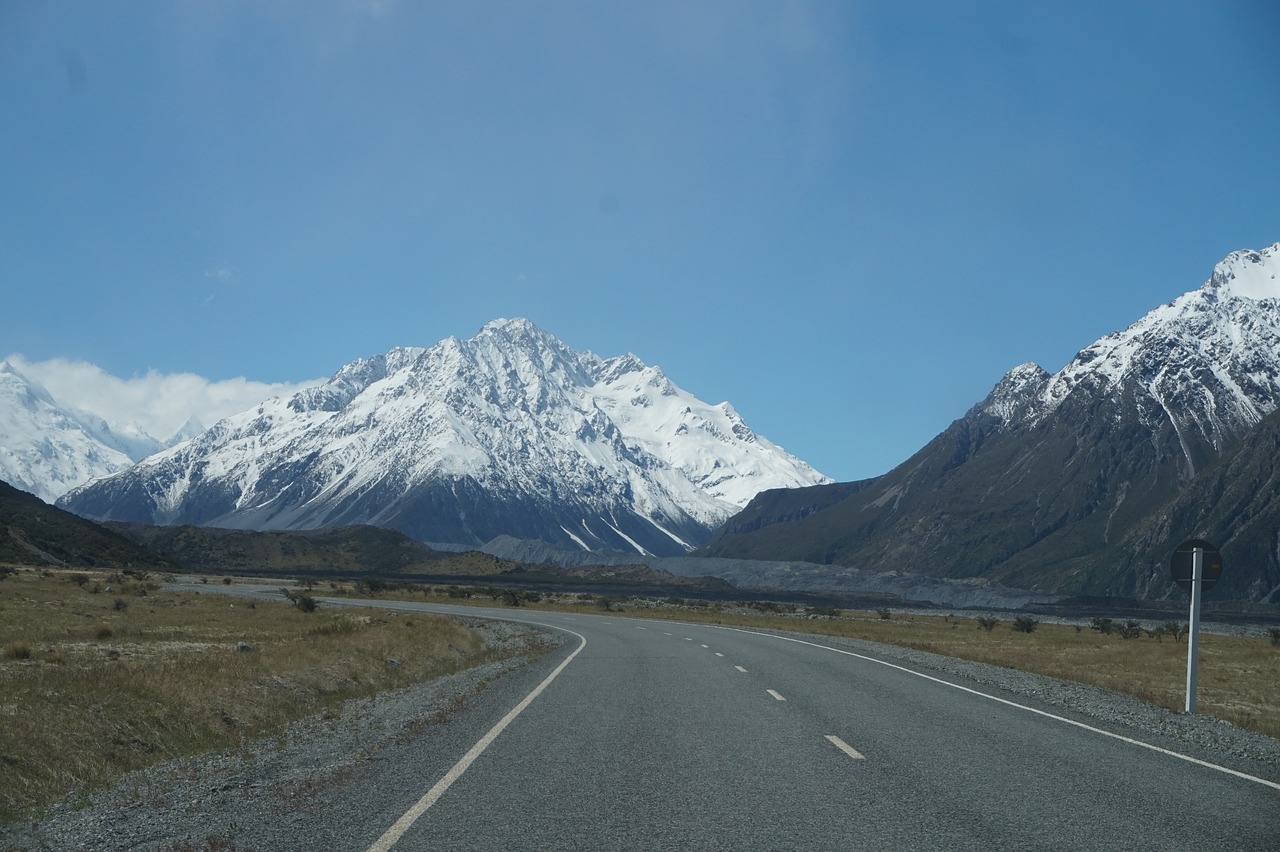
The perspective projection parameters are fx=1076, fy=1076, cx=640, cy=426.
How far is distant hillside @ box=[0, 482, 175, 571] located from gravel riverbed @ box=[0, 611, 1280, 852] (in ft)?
343

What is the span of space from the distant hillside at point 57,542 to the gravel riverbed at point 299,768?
343ft

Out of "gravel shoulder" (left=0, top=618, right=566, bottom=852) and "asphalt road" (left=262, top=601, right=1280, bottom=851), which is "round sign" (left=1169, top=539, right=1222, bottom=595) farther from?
"gravel shoulder" (left=0, top=618, right=566, bottom=852)

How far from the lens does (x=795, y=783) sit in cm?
1138

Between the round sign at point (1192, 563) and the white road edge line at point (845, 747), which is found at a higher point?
the round sign at point (1192, 563)

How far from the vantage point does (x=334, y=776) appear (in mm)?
11875

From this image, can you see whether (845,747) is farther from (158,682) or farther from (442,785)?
(158,682)

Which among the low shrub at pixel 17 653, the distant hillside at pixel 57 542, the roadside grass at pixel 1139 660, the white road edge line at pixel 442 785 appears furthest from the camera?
the distant hillside at pixel 57 542

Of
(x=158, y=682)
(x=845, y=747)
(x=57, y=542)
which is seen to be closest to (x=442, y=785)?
(x=845, y=747)

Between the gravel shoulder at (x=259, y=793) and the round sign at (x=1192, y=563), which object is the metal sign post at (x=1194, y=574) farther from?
the gravel shoulder at (x=259, y=793)

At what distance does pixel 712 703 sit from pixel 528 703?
126 inches

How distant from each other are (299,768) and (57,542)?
13242 centimetres

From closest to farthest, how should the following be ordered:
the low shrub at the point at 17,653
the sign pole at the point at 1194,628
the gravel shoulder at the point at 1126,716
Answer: the gravel shoulder at the point at 1126,716, the sign pole at the point at 1194,628, the low shrub at the point at 17,653

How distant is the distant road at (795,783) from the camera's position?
9.26 metres

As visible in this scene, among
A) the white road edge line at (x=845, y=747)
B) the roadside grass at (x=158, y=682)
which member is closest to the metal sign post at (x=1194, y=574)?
the white road edge line at (x=845, y=747)
